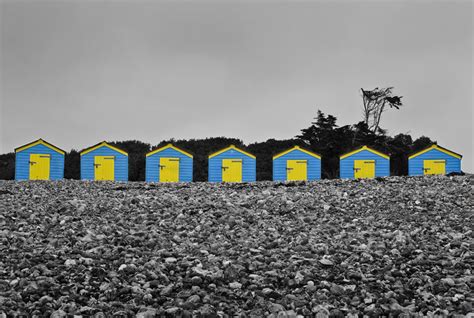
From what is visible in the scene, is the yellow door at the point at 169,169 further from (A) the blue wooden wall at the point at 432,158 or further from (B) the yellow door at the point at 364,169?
(A) the blue wooden wall at the point at 432,158

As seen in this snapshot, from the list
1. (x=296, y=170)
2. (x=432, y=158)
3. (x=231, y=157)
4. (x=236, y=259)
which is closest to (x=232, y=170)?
(x=231, y=157)

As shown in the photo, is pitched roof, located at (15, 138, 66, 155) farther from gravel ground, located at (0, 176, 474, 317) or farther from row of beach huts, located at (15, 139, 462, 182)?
gravel ground, located at (0, 176, 474, 317)

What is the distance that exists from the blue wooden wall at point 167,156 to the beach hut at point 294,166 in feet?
13.1

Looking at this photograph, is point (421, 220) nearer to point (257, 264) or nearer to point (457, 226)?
point (457, 226)

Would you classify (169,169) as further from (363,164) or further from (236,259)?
(236,259)

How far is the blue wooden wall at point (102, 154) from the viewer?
19.2 metres

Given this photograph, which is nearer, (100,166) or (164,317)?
(164,317)

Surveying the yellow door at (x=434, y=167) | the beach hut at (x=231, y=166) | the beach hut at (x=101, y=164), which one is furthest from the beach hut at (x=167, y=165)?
the yellow door at (x=434, y=167)

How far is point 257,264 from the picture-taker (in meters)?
4.99

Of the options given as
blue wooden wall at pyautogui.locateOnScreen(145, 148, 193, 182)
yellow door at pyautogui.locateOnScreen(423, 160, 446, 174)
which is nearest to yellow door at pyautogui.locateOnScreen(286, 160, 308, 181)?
blue wooden wall at pyautogui.locateOnScreen(145, 148, 193, 182)

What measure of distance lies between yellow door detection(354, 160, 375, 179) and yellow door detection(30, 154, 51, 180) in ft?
46.7

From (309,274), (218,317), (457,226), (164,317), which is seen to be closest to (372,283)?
(309,274)

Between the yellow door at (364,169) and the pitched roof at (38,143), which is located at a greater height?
the pitched roof at (38,143)

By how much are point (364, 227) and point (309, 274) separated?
8.44 feet
